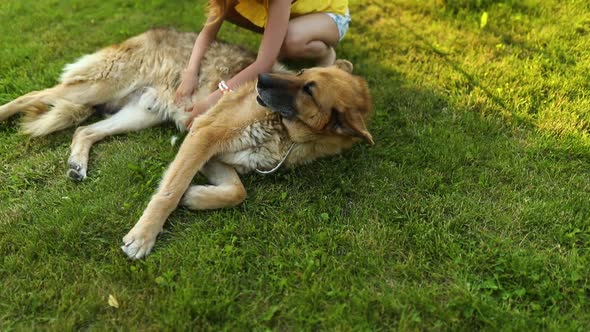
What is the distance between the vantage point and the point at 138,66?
Result: 13.6 ft

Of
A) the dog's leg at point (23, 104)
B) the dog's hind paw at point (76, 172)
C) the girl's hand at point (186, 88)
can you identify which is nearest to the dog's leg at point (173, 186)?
the girl's hand at point (186, 88)

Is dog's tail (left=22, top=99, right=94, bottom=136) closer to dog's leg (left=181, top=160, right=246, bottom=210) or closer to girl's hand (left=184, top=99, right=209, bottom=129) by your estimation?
girl's hand (left=184, top=99, right=209, bottom=129)

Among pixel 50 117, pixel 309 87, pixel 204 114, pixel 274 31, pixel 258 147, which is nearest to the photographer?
pixel 309 87

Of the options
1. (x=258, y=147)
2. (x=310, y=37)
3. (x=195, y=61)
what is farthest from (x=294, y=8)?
(x=258, y=147)

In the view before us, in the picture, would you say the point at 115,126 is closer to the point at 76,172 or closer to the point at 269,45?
the point at 76,172

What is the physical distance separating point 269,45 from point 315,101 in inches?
32.6

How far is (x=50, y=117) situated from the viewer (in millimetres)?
3912

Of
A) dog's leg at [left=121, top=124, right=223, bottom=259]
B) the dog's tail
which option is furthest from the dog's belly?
the dog's tail

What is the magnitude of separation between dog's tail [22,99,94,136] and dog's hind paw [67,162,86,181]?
60cm

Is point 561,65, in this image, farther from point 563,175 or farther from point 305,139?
point 305,139

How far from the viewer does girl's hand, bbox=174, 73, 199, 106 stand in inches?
155

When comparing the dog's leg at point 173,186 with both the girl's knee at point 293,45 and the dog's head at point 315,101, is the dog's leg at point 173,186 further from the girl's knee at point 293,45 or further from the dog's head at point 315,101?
the girl's knee at point 293,45

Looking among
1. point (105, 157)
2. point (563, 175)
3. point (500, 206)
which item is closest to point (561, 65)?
point (563, 175)

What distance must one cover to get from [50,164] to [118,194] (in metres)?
0.79
